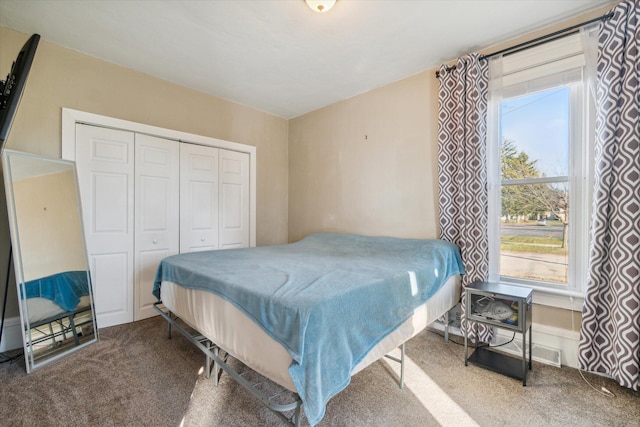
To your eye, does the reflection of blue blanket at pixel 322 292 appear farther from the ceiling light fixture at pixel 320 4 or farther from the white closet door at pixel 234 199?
the ceiling light fixture at pixel 320 4

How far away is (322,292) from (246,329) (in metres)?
0.42

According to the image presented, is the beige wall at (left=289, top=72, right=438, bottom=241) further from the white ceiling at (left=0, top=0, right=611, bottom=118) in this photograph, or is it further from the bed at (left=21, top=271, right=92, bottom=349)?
the bed at (left=21, top=271, right=92, bottom=349)

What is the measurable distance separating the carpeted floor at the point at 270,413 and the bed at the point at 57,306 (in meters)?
0.21

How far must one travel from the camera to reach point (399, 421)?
1493 mm

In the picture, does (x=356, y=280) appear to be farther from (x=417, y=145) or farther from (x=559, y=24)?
(x=559, y=24)

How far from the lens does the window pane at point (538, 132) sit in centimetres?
217

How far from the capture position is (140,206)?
2.91 metres

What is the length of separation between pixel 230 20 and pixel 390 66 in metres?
1.52

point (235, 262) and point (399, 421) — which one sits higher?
point (235, 262)

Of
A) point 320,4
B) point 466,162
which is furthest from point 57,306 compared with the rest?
point 466,162

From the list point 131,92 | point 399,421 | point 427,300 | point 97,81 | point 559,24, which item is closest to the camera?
point 399,421

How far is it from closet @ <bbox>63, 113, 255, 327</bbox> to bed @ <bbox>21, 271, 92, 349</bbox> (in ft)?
0.93

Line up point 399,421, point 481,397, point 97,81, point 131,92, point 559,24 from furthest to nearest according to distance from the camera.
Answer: point 131,92, point 97,81, point 559,24, point 481,397, point 399,421

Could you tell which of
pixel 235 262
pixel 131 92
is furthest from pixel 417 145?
pixel 131 92
